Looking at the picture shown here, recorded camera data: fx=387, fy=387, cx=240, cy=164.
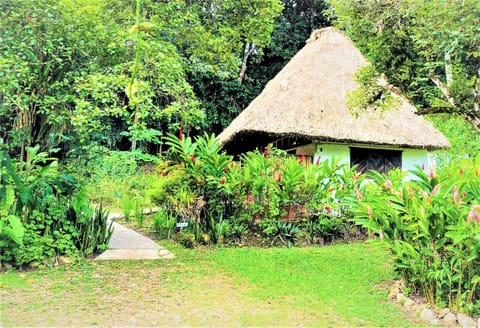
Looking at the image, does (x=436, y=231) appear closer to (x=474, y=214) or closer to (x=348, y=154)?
(x=474, y=214)

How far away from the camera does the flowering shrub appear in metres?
2.59

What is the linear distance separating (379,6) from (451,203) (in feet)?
11.3

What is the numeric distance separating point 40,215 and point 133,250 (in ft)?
3.91

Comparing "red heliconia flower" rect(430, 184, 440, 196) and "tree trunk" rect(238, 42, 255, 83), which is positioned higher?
"tree trunk" rect(238, 42, 255, 83)

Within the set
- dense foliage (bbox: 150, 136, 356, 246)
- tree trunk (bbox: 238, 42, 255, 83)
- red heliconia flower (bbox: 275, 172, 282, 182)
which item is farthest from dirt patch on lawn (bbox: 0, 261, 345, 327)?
tree trunk (bbox: 238, 42, 255, 83)

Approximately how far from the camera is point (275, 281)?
3.61 meters

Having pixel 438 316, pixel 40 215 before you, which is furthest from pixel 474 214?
pixel 40 215

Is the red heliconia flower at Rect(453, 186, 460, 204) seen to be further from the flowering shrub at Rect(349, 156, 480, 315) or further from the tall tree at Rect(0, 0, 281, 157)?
the tall tree at Rect(0, 0, 281, 157)

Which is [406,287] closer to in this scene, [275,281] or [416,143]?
[275,281]

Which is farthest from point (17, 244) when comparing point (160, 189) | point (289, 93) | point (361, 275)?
point (289, 93)

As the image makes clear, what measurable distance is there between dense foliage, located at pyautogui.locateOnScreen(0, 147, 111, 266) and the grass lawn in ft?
0.68

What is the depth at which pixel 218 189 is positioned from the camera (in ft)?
17.3

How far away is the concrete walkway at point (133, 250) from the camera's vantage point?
4395 millimetres

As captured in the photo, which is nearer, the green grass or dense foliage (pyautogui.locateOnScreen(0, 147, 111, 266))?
the green grass
